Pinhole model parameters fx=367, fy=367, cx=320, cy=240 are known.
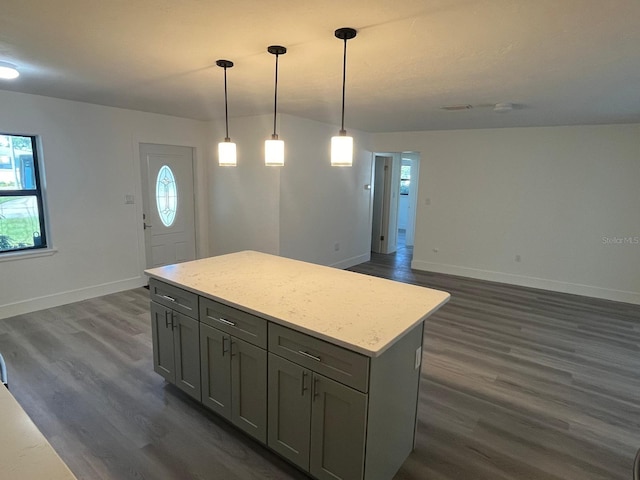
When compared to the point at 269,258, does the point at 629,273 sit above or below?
below

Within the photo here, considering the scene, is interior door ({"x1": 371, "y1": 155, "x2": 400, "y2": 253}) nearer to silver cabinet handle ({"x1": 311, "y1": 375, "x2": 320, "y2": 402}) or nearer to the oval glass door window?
the oval glass door window

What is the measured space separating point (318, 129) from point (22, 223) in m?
3.83

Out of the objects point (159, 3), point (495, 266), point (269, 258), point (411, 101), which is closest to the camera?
point (159, 3)

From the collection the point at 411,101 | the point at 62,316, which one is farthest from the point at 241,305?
the point at 62,316

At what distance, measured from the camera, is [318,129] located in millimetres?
5371

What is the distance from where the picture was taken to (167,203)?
539 centimetres

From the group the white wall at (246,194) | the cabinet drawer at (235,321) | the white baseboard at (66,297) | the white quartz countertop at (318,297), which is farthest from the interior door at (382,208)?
the cabinet drawer at (235,321)

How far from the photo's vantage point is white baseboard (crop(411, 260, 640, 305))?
16.4ft

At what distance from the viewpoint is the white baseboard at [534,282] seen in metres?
5.01

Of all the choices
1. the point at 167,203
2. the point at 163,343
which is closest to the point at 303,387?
the point at 163,343

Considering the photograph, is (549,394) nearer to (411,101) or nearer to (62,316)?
(411,101)

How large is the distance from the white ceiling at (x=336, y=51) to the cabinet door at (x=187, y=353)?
1.77 m

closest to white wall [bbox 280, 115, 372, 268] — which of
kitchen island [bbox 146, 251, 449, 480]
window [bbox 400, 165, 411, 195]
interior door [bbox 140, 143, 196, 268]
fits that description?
interior door [bbox 140, 143, 196, 268]

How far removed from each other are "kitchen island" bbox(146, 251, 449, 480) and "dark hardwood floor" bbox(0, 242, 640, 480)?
0.21 m
